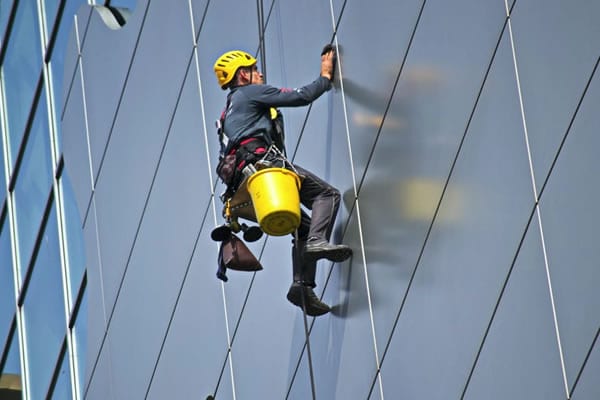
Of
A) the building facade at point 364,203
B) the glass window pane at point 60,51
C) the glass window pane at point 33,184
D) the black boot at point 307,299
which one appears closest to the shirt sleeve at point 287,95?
the building facade at point 364,203

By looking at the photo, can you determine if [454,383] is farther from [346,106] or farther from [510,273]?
[346,106]

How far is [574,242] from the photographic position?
9.54m

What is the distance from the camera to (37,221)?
20.2 m

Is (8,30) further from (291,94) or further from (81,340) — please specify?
(291,94)

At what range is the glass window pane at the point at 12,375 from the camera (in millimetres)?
20188

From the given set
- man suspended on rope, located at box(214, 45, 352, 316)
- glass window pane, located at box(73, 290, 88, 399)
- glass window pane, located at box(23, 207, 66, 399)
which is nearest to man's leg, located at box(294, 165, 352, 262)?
man suspended on rope, located at box(214, 45, 352, 316)

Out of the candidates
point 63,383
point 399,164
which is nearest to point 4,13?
point 63,383

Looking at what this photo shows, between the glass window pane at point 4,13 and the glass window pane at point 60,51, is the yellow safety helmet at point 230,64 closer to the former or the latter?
the glass window pane at point 60,51

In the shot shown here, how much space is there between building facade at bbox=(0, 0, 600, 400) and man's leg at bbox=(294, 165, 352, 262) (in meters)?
0.18

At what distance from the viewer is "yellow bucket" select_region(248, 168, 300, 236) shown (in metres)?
11.1

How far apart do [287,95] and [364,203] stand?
0.98 metres

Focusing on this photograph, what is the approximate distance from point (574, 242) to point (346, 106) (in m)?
3.05

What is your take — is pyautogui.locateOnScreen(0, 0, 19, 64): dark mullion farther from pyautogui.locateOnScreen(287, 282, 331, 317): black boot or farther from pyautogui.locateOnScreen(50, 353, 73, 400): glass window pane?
pyautogui.locateOnScreen(287, 282, 331, 317): black boot

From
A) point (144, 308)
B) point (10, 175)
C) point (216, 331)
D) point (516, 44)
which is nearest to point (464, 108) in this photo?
point (516, 44)
